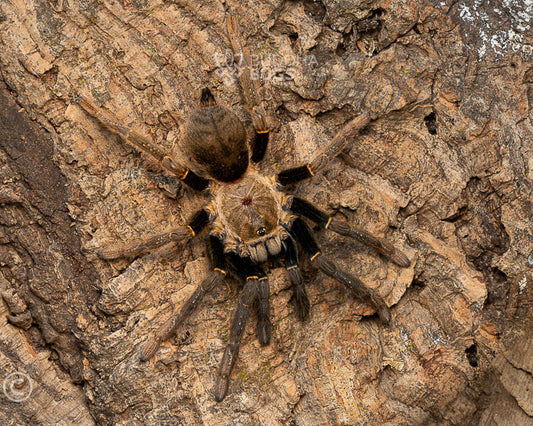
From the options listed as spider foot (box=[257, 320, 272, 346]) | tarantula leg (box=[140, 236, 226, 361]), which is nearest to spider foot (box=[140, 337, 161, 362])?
tarantula leg (box=[140, 236, 226, 361])

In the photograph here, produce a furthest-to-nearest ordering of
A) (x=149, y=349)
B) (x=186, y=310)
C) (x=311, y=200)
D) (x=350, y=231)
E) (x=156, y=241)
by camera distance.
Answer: (x=311, y=200) < (x=350, y=231) < (x=156, y=241) < (x=186, y=310) < (x=149, y=349)

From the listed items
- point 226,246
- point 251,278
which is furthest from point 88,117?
point 251,278

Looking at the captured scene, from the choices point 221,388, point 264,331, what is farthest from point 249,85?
point 221,388

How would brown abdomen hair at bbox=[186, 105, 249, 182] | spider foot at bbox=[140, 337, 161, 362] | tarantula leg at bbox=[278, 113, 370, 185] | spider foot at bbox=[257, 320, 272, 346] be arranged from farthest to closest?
tarantula leg at bbox=[278, 113, 370, 185]
spider foot at bbox=[257, 320, 272, 346]
brown abdomen hair at bbox=[186, 105, 249, 182]
spider foot at bbox=[140, 337, 161, 362]

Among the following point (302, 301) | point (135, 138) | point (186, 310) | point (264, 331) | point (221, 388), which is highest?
point (135, 138)

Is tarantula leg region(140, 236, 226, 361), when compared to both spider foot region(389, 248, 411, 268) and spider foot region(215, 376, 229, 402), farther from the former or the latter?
spider foot region(389, 248, 411, 268)

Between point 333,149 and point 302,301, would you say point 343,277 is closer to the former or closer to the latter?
point 302,301
